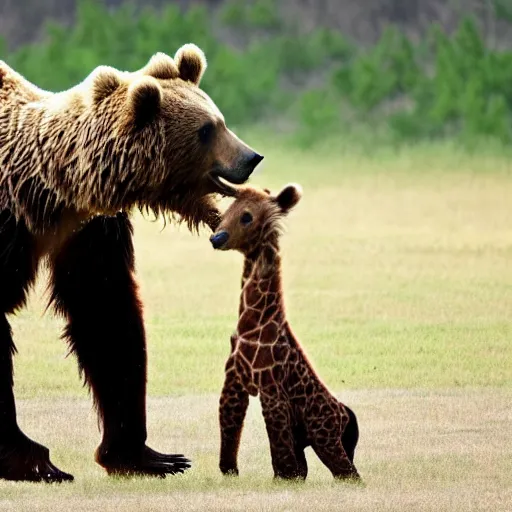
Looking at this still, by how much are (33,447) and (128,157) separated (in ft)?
3.79

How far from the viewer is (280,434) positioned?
5.67 metres

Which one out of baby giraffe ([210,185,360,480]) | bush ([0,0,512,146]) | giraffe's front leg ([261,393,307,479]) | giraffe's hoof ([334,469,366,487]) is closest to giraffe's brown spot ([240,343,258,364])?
baby giraffe ([210,185,360,480])

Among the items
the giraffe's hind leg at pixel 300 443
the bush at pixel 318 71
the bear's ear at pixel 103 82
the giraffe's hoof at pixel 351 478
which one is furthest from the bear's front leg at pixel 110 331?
the bush at pixel 318 71

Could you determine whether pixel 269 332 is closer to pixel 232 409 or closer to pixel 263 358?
pixel 263 358

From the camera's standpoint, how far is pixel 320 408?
225 inches

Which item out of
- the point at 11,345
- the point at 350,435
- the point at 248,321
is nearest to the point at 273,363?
the point at 248,321

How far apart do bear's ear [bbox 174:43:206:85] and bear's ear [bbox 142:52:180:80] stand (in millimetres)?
37

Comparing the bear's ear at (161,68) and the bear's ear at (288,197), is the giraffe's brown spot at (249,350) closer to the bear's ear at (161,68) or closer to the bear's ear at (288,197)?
the bear's ear at (288,197)

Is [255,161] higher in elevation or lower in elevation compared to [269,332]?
higher

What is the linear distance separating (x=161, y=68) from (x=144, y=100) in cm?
31

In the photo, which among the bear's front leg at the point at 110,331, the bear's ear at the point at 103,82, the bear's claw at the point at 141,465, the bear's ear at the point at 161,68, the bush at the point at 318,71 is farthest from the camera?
the bush at the point at 318,71

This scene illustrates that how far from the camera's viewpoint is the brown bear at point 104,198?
19.1 feet

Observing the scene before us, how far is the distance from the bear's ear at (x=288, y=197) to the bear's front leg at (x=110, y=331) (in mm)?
759

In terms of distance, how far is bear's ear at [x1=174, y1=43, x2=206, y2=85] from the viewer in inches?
236
